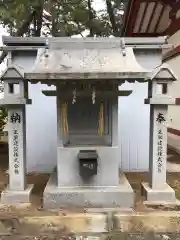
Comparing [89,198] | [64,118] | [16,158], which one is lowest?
[89,198]

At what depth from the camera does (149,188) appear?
15.9 ft

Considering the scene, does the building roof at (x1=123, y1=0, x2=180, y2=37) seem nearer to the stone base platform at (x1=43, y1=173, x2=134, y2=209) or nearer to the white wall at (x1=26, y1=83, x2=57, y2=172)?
the white wall at (x1=26, y1=83, x2=57, y2=172)

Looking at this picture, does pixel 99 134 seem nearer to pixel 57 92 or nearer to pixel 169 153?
pixel 57 92

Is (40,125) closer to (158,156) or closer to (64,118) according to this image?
(64,118)

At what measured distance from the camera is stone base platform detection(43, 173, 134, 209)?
4.57m

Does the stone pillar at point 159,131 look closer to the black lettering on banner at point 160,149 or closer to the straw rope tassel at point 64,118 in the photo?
the black lettering on banner at point 160,149

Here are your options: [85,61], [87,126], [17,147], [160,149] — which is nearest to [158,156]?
[160,149]

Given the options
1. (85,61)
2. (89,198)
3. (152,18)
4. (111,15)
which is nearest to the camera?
(85,61)

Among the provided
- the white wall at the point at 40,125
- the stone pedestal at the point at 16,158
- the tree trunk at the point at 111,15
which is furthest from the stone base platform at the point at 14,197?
the tree trunk at the point at 111,15

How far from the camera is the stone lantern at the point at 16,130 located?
455 centimetres

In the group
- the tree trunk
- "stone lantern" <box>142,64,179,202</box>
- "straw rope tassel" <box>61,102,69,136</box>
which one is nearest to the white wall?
"straw rope tassel" <box>61,102,69,136</box>

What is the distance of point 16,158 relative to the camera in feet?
15.5

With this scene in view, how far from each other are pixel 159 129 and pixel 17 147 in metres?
2.16

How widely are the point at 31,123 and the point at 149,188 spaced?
327 cm
